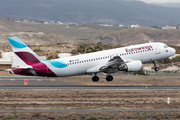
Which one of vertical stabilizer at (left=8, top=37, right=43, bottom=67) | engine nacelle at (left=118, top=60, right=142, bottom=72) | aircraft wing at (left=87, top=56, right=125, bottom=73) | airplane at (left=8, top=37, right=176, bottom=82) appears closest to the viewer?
vertical stabilizer at (left=8, top=37, right=43, bottom=67)

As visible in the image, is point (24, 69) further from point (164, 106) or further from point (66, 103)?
point (164, 106)

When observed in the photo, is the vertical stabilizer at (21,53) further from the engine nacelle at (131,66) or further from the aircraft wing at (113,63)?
the engine nacelle at (131,66)

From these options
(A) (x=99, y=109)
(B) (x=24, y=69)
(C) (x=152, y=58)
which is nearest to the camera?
(A) (x=99, y=109)

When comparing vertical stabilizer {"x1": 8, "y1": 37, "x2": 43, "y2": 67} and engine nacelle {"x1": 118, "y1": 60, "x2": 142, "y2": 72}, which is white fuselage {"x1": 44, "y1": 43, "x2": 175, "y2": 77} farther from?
vertical stabilizer {"x1": 8, "y1": 37, "x2": 43, "y2": 67}

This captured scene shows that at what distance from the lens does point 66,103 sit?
28266mm

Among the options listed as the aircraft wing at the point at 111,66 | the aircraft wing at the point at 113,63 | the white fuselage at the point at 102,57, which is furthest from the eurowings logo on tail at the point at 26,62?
the aircraft wing at the point at 113,63

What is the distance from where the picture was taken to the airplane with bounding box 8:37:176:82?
38134 mm

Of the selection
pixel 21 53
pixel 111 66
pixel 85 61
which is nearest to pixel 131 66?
pixel 111 66

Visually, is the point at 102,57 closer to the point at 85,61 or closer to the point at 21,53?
the point at 85,61

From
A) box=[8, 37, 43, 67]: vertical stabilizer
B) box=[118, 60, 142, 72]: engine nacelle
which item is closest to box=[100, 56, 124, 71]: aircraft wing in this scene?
box=[118, 60, 142, 72]: engine nacelle

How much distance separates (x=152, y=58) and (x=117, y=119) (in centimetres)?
2518

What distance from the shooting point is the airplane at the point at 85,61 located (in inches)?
1501

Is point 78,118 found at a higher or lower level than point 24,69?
lower

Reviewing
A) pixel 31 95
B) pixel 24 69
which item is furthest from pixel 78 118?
pixel 24 69
